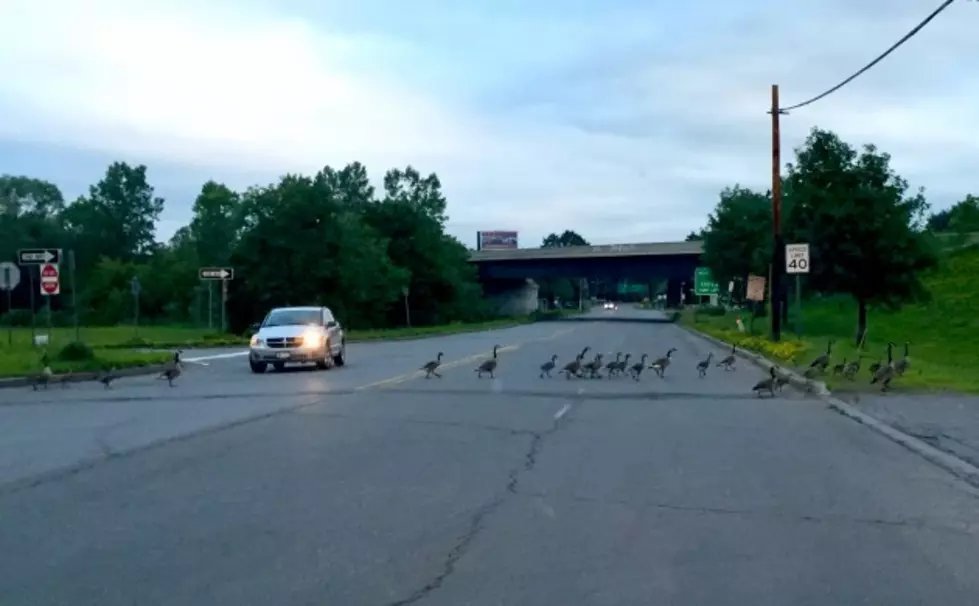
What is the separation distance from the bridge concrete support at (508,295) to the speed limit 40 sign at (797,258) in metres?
87.8

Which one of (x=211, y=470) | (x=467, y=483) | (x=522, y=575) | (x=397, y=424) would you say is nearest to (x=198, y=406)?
(x=397, y=424)

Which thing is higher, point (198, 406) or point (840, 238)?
point (840, 238)

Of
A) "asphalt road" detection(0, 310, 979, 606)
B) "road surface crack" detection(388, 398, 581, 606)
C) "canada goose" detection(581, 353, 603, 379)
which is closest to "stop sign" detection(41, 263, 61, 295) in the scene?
"asphalt road" detection(0, 310, 979, 606)

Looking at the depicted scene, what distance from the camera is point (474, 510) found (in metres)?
9.95

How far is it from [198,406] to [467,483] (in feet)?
31.3

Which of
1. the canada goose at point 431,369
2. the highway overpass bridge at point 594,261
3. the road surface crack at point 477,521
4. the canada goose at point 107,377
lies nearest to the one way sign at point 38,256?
Result: the canada goose at point 107,377

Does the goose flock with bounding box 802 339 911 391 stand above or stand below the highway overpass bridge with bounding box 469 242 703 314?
below

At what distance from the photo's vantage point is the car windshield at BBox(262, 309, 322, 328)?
31.2 metres

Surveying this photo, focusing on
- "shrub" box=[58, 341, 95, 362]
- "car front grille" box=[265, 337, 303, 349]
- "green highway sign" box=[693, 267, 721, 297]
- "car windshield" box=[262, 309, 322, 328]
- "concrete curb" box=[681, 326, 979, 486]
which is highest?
"green highway sign" box=[693, 267, 721, 297]

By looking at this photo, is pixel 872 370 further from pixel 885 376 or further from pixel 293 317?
pixel 293 317

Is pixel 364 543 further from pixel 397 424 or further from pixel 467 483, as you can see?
pixel 397 424

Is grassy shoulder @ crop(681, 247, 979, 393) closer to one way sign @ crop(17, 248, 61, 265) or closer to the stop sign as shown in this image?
the stop sign

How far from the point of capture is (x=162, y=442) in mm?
14461

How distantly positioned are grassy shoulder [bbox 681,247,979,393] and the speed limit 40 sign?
2.23 meters
